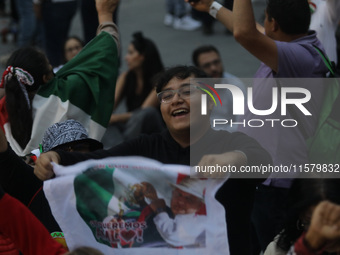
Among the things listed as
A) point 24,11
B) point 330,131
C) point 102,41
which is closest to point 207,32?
point 24,11

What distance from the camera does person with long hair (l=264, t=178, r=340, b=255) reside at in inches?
97.0

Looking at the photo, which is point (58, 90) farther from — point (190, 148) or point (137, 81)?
point (137, 81)

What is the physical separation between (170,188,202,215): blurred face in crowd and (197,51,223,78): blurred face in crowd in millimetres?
3187

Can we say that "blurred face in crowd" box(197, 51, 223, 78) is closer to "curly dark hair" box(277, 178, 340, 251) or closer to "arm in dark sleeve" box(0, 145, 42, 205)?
"arm in dark sleeve" box(0, 145, 42, 205)

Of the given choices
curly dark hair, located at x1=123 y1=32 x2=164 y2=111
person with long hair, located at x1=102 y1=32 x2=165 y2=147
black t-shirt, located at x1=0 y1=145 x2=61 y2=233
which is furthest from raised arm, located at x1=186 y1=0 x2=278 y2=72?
curly dark hair, located at x1=123 y1=32 x2=164 y2=111

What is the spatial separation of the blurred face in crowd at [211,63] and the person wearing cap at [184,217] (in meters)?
3.19

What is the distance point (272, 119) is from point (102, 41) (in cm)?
106

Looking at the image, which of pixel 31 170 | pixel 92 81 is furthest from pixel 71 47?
pixel 31 170

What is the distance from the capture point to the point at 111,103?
153 inches

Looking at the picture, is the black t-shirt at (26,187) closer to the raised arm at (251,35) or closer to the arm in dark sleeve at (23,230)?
the arm in dark sleeve at (23,230)

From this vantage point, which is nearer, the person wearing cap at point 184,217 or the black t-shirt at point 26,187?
the person wearing cap at point 184,217

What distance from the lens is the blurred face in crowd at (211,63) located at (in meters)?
5.77

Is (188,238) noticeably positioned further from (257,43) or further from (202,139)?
(257,43)

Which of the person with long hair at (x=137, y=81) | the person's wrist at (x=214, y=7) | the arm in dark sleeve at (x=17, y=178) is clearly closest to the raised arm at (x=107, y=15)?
the person's wrist at (x=214, y=7)
